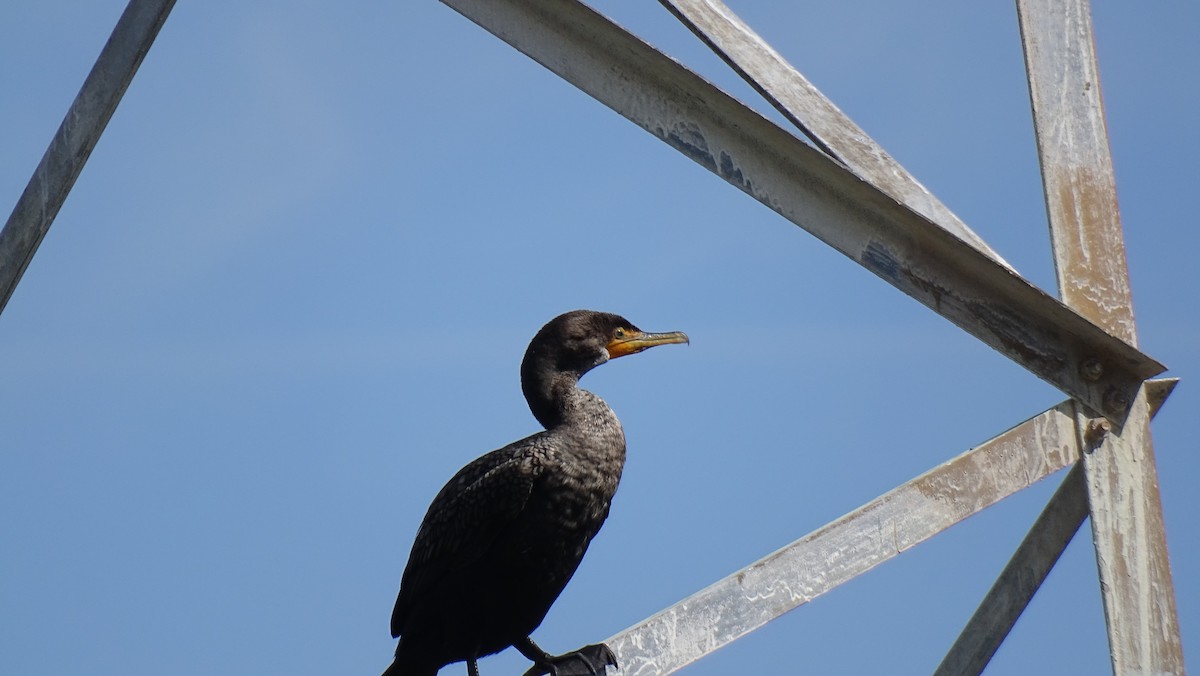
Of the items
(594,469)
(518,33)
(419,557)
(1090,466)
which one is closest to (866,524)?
(1090,466)

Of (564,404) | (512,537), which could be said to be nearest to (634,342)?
(564,404)

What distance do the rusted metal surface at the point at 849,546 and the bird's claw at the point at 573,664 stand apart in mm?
697

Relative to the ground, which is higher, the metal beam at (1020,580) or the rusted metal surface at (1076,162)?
the rusted metal surface at (1076,162)

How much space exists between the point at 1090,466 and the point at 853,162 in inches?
34.8

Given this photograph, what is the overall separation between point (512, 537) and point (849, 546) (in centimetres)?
178

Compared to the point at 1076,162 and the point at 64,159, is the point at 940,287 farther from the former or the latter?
the point at 64,159

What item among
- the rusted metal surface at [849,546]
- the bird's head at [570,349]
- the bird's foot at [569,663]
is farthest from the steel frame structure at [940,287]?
the bird's head at [570,349]

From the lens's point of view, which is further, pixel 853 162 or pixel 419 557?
pixel 419 557

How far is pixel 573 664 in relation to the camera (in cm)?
429

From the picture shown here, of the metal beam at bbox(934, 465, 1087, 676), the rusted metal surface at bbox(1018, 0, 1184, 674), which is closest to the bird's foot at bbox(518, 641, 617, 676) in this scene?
the metal beam at bbox(934, 465, 1087, 676)

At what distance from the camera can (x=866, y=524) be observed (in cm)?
301

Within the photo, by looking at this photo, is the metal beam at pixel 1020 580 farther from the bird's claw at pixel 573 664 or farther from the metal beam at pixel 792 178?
the bird's claw at pixel 573 664

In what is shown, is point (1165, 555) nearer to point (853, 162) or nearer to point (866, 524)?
point (866, 524)

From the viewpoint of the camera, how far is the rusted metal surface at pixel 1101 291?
9.54 ft
